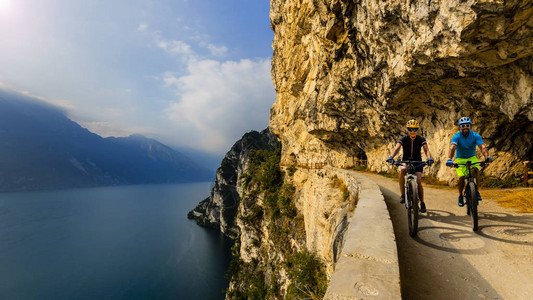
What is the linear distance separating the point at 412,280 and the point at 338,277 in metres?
1.25

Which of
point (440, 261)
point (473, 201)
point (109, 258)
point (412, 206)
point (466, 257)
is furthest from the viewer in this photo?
point (109, 258)

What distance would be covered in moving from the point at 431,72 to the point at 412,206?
27.9 ft

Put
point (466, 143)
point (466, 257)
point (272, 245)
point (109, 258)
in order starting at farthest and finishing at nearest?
point (109, 258) → point (272, 245) → point (466, 143) → point (466, 257)

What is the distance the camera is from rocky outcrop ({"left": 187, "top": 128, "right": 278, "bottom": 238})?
82.7m

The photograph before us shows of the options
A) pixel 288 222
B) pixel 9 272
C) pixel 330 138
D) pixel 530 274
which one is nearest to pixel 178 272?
pixel 9 272

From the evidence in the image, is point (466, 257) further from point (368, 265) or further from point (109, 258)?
point (109, 258)

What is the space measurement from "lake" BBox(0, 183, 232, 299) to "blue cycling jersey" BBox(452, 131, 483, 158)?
52.0 metres

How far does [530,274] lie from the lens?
8.68 ft

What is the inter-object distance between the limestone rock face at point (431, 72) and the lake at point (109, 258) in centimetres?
4715

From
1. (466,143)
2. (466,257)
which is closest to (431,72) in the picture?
(466,143)

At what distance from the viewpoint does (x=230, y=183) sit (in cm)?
9038

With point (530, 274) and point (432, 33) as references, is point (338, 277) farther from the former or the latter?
point (432, 33)

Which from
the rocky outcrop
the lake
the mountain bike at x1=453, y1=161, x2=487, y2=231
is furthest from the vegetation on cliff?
the rocky outcrop

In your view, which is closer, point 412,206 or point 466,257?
point 466,257
